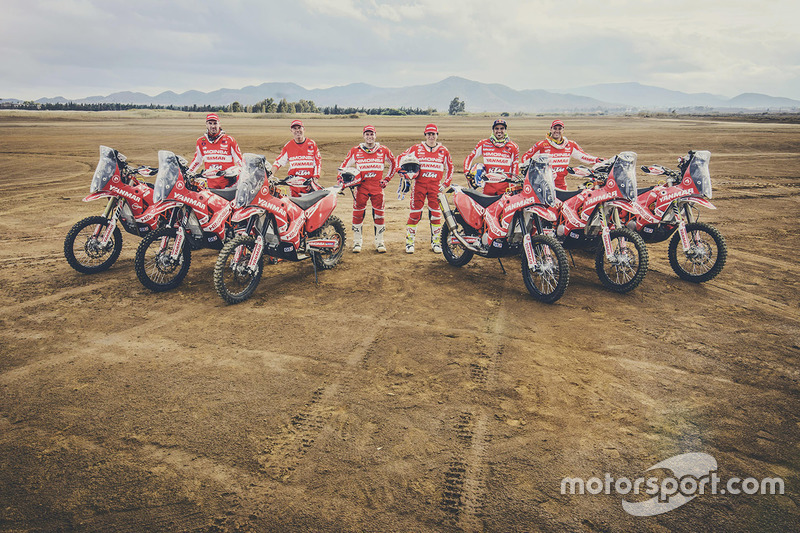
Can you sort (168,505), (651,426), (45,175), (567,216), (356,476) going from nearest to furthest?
(168,505)
(356,476)
(651,426)
(567,216)
(45,175)

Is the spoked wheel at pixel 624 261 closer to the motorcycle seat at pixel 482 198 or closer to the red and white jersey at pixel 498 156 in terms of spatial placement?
the motorcycle seat at pixel 482 198

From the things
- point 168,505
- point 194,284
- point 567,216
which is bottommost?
point 168,505

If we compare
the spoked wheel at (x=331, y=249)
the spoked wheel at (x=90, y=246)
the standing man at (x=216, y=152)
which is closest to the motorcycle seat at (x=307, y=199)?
the spoked wheel at (x=331, y=249)

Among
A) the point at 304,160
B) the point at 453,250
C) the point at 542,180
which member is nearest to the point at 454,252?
the point at 453,250

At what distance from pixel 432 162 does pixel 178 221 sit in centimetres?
427

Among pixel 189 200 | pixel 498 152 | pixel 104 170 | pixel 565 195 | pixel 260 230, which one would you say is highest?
pixel 498 152

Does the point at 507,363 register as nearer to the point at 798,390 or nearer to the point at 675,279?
the point at 798,390

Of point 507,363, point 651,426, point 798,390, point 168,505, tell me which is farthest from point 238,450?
point 798,390

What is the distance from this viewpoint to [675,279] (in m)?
6.97

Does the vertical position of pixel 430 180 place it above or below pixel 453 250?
above

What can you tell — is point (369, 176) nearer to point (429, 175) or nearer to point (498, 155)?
point (429, 175)

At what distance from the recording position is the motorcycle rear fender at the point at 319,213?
6.88 meters

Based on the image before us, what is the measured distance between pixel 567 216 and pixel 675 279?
204 centimetres

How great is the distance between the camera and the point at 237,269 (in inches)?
233
